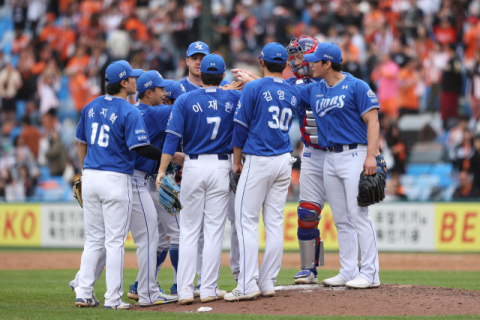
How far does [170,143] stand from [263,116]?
1.01 meters

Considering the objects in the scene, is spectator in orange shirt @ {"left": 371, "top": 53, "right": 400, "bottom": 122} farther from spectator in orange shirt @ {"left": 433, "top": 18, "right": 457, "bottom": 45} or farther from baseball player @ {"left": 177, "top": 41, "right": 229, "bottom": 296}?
baseball player @ {"left": 177, "top": 41, "right": 229, "bottom": 296}

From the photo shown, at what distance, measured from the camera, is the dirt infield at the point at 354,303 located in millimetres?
6271

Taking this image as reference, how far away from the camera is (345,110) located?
7113 mm

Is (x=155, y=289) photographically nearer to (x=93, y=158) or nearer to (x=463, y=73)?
(x=93, y=158)

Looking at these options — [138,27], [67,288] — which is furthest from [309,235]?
[138,27]

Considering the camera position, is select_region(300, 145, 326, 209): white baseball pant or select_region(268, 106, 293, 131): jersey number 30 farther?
select_region(300, 145, 326, 209): white baseball pant

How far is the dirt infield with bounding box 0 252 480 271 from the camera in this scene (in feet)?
40.2

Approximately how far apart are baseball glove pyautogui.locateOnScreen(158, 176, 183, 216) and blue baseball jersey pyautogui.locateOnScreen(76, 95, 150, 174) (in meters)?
0.43

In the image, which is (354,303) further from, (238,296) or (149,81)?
(149,81)

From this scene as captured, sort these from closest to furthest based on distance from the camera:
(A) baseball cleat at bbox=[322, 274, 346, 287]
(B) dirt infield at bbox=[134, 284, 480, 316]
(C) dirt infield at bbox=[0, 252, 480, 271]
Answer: (B) dirt infield at bbox=[134, 284, 480, 316]
(A) baseball cleat at bbox=[322, 274, 346, 287]
(C) dirt infield at bbox=[0, 252, 480, 271]

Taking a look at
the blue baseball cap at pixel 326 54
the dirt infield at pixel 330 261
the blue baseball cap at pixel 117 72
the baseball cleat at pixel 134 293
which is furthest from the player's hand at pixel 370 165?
the dirt infield at pixel 330 261

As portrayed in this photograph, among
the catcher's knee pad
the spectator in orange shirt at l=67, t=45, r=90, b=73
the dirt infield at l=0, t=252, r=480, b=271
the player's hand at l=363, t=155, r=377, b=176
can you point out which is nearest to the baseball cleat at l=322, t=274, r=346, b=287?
the catcher's knee pad

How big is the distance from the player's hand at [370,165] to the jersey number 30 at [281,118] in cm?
93

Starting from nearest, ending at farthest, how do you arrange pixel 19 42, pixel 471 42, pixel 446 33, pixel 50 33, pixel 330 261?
pixel 330 261
pixel 471 42
pixel 446 33
pixel 50 33
pixel 19 42
